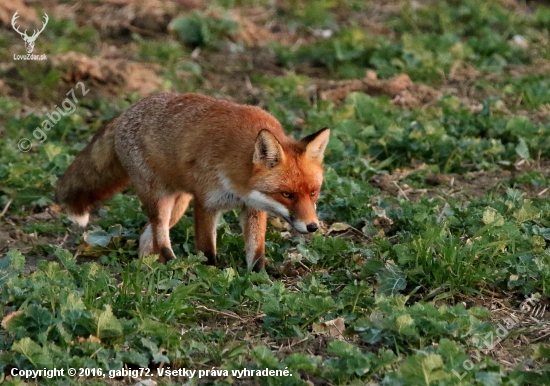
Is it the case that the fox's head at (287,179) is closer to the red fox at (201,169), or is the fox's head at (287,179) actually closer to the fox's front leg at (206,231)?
the red fox at (201,169)

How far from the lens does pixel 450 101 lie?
9.93 meters

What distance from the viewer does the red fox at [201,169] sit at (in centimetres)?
645

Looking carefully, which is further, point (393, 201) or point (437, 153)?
point (437, 153)

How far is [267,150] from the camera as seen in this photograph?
6.39m

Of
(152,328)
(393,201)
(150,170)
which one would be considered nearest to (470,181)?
(393,201)

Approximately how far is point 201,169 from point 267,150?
63cm

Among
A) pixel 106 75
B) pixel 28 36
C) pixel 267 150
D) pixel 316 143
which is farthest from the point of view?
pixel 28 36

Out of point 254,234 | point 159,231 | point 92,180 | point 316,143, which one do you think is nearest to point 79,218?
point 92,180

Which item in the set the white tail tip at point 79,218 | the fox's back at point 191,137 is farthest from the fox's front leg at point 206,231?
the white tail tip at point 79,218

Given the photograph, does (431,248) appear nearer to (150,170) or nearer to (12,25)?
(150,170)

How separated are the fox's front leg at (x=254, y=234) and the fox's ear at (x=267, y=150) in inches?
18.8

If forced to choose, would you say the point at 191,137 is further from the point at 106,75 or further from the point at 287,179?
the point at 106,75

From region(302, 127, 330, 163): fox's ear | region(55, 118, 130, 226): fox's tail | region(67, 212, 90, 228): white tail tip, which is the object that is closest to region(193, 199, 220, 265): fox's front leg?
region(302, 127, 330, 163): fox's ear

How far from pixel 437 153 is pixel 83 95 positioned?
4.25 meters
